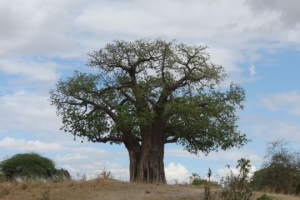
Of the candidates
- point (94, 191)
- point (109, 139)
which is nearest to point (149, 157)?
point (109, 139)

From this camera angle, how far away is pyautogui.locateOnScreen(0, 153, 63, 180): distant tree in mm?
34188

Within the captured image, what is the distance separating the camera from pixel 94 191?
22.0 metres

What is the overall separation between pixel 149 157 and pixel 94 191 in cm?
700

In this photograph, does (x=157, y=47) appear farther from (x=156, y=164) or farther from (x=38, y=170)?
(x=38, y=170)

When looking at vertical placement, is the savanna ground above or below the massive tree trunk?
below

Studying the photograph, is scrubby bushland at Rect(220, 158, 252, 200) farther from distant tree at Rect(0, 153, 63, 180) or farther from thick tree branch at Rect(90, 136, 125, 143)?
distant tree at Rect(0, 153, 63, 180)

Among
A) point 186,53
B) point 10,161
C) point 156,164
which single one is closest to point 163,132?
point 156,164

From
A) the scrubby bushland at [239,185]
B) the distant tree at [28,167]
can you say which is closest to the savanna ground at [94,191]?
the scrubby bushland at [239,185]

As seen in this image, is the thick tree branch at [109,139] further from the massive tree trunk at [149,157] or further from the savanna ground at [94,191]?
the savanna ground at [94,191]

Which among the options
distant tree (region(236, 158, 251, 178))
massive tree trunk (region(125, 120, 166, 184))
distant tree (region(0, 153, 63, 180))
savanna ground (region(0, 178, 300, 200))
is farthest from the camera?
distant tree (region(0, 153, 63, 180))

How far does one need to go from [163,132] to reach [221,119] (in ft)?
10.3

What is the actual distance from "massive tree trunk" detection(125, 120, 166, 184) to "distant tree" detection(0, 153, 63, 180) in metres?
7.65

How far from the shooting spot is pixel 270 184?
105 ft

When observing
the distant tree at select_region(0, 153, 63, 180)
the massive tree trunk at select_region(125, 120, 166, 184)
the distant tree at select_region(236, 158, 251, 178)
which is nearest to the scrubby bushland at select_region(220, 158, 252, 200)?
the distant tree at select_region(236, 158, 251, 178)
